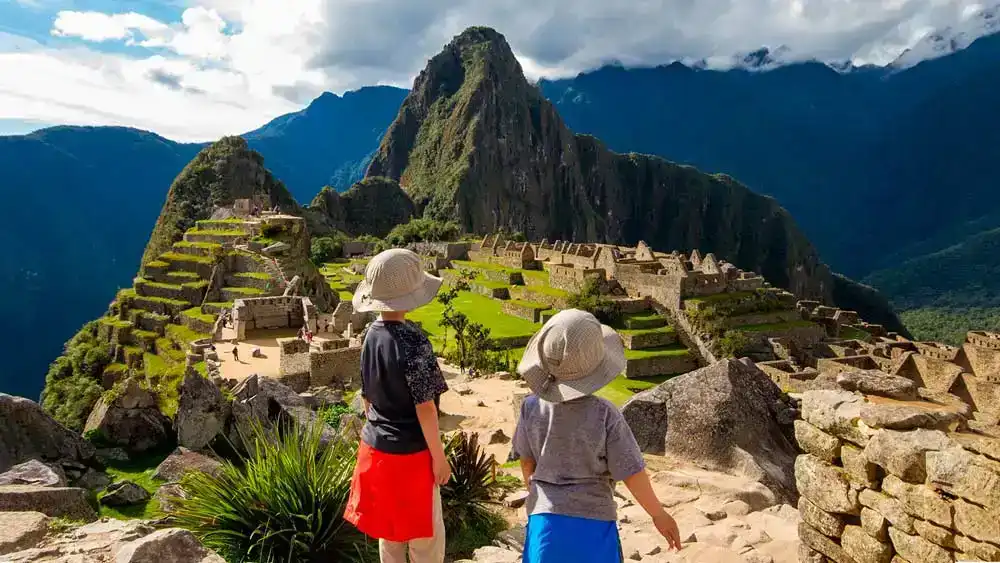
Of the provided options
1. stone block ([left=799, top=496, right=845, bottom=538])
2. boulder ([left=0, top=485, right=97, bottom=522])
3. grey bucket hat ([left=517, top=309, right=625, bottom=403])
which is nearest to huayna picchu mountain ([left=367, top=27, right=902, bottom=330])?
boulder ([left=0, top=485, right=97, bottom=522])

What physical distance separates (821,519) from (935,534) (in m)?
1.04

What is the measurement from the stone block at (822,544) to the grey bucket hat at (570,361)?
2881 millimetres

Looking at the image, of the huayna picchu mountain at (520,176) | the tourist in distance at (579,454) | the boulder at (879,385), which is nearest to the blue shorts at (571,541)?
the tourist in distance at (579,454)

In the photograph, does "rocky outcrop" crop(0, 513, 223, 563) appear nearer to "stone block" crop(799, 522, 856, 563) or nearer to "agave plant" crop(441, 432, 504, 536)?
"agave plant" crop(441, 432, 504, 536)

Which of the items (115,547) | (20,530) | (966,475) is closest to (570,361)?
(966,475)

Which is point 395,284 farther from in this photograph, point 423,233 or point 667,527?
point 423,233

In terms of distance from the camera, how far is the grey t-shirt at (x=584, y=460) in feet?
10.4

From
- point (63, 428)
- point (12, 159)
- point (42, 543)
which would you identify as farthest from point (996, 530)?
point (12, 159)

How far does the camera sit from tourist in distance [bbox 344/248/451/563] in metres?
3.55

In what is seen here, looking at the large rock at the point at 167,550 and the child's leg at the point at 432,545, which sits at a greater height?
the child's leg at the point at 432,545

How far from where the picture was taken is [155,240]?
60562 mm

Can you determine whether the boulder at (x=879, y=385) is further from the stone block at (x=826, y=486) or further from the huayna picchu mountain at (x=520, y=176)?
the huayna picchu mountain at (x=520, y=176)

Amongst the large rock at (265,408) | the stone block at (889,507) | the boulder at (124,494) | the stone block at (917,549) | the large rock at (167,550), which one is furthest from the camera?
the large rock at (265,408)

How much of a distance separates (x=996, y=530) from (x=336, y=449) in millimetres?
5011
